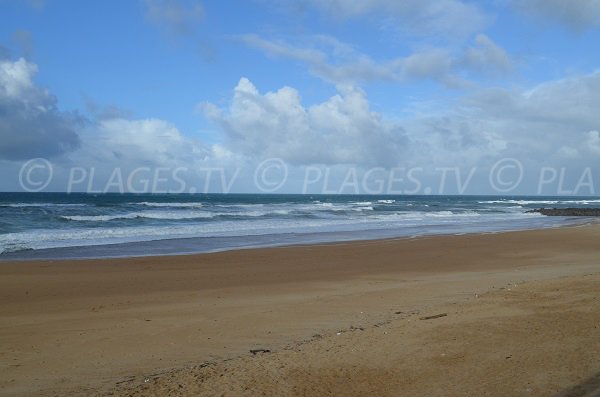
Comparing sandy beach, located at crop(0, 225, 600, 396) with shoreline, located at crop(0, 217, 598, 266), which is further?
shoreline, located at crop(0, 217, 598, 266)

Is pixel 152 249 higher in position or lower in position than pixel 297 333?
lower

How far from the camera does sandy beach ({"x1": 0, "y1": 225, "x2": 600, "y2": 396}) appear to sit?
4973 millimetres

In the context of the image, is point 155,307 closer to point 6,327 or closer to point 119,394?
point 6,327

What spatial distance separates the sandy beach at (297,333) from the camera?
4973 mm

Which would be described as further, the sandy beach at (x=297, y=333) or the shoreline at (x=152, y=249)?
the shoreline at (x=152, y=249)

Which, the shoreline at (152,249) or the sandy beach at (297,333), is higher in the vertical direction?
the sandy beach at (297,333)

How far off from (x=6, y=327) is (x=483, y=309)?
741cm

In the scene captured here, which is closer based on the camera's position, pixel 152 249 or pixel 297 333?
pixel 297 333

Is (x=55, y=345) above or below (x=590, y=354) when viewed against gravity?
below

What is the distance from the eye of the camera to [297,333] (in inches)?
281

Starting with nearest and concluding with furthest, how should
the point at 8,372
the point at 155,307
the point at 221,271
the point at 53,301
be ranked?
the point at 8,372
the point at 155,307
the point at 53,301
the point at 221,271

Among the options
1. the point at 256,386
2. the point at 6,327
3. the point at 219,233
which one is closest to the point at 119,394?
the point at 256,386

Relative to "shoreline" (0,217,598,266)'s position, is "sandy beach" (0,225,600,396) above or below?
above

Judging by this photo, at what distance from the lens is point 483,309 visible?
25.4 ft
